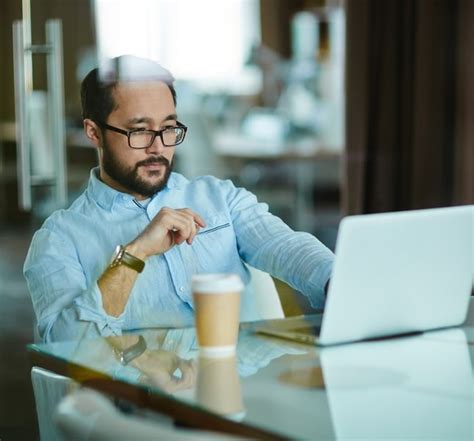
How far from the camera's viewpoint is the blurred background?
3.48 m

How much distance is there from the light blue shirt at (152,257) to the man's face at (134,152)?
0.07 ft

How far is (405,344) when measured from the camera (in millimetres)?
1985

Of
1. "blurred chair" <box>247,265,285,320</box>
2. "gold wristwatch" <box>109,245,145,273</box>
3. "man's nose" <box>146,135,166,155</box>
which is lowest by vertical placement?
"blurred chair" <box>247,265,285,320</box>

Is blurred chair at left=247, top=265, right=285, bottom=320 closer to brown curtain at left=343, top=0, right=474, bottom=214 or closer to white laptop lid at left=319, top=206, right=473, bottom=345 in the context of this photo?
white laptop lid at left=319, top=206, right=473, bottom=345

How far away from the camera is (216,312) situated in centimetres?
181

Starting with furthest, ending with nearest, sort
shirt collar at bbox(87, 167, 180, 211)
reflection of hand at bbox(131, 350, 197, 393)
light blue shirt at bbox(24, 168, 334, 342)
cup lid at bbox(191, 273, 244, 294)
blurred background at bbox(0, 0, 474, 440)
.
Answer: blurred background at bbox(0, 0, 474, 440) → shirt collar at bbox(87, 167, 180, 211) → light blue shirt at bbox(24, 168, 334, 342) → cup lid at bbox(191, 273, 244, 294) → reflection of hand at bbox(131, 350, 197, 393)

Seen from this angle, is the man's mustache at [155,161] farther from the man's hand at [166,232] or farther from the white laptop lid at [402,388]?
the white laptop lid at [402,388]

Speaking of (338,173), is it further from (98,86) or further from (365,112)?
(98,86)

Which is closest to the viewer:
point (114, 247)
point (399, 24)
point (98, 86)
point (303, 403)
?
point (303, 403)

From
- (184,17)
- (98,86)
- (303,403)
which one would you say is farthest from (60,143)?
(303,403)

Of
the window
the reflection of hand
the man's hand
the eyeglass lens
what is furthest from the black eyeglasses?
the window

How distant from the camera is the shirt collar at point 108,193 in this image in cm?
229

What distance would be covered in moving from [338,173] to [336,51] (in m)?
0.54

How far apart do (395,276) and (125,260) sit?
58cm
